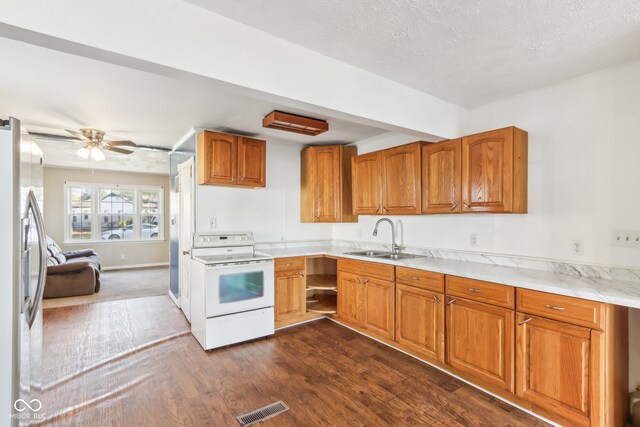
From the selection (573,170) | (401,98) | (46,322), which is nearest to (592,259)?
(573,170)

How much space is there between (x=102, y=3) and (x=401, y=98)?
1947 millimetres

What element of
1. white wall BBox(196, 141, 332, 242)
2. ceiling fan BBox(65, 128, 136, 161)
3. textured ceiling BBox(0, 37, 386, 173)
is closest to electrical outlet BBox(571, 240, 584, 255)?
textured ceiling BBox(0, 37, 386, 173)

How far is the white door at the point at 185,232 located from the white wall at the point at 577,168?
3201mm

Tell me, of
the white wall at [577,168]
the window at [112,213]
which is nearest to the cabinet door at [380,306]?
the white wall at [577,168]

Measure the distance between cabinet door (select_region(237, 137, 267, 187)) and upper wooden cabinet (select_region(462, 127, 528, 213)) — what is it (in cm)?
224

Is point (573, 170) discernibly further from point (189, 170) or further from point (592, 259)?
point (189, 170)

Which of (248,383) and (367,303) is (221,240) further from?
(367,303)

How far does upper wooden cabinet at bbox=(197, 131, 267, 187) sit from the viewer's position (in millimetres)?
3492

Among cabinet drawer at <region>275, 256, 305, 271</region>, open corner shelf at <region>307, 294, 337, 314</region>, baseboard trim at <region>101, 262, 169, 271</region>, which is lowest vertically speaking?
baseboard trim at <region>101, 262, 169, 271</region>

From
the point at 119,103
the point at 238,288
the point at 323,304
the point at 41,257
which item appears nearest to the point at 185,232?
the point at 238,288

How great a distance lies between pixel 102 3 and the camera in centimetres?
134

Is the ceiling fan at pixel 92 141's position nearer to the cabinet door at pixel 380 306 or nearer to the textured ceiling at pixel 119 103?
the textured ceiling at pixel 119 103

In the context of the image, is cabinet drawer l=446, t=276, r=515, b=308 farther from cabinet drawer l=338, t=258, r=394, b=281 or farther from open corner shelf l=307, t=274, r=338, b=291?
open corner shelf l=307, t=274, r=338, b=291

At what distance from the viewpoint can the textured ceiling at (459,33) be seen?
1562mm
